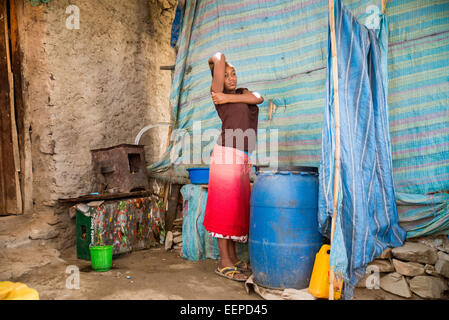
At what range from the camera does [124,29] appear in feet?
15.8

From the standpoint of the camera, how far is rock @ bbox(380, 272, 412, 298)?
279 cm

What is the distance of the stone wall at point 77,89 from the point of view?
159 inches

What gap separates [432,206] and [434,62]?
1111 mm

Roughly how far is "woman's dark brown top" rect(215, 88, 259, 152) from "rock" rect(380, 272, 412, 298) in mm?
1451

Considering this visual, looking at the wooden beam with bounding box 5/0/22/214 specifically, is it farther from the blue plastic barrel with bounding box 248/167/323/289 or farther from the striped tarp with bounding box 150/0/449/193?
the blue plastic barrel with bounding box 248/167/323/289

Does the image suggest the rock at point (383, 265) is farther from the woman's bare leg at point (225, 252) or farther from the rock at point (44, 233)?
the rock at point (44, 233)

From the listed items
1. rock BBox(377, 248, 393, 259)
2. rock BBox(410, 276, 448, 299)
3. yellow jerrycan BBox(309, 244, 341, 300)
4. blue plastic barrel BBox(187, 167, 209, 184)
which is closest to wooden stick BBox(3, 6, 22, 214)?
blue plastic barrel BBox(187, 167, 209, 184)

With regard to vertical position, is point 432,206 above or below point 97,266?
above

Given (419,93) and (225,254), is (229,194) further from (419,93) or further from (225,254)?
(419,93)

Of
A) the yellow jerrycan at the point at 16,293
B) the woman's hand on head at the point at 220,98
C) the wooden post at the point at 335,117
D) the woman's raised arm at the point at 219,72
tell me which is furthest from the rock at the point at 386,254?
the yellow jerrycan at the point at 16,293

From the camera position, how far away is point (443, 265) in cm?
273
